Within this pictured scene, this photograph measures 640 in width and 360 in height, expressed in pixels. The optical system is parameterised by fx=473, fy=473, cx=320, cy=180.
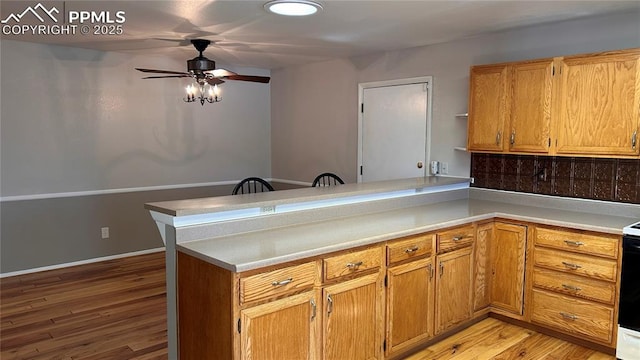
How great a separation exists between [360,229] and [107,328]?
6.87ft

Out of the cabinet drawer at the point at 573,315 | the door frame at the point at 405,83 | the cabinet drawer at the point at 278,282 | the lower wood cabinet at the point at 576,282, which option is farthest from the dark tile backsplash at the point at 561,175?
the cabinet drawer at the point at 278,282

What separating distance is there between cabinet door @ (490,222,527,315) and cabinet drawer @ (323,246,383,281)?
50.4 inches

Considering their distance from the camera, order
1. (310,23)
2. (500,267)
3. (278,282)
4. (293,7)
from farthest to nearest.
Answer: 1. (310,23)
2. (500,267)
3. (293,7)
4. (278,282)

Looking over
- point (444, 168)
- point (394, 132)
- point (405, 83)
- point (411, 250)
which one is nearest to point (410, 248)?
point (411, 250)

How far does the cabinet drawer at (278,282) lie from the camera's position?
2.19 meters

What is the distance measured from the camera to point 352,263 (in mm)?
2635

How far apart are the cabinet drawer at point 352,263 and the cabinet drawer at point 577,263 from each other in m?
1.37

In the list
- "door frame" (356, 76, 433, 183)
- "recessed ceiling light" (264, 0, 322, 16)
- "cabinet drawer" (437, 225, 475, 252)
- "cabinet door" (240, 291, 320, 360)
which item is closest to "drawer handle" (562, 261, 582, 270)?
"cabinet drawer" (437, 225, 475, 252)

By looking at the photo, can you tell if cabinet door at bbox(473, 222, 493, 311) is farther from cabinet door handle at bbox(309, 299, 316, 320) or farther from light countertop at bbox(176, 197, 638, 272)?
cabinet door handle at bbox(309, 299, 316, 320)

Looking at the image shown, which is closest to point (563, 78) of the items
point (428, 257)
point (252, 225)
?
point (428, 257)

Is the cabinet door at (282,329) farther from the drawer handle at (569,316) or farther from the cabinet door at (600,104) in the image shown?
the cabinet door at (600,104)

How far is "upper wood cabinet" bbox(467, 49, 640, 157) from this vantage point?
3.17 meters

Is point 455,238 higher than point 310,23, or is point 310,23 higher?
point 310,23

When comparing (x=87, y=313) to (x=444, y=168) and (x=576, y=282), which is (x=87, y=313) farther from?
(x=576, y=282)
